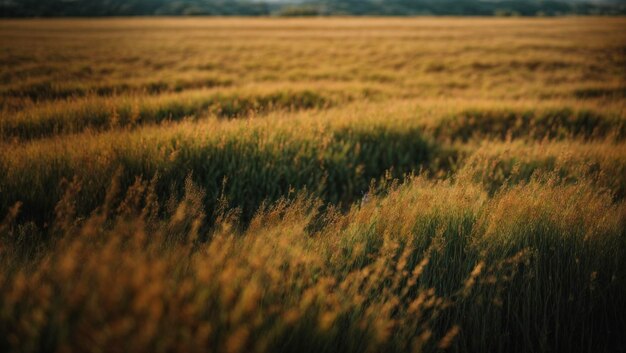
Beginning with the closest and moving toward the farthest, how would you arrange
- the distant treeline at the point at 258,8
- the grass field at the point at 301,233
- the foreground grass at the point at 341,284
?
1. the foreground grass at the point at 341,284
2. the grass field at the point at 301,233
3. the distant treeline at the point at 258,8

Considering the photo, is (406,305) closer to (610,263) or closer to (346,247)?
(346,247)

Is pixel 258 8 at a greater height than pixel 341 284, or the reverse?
pixel 258 8

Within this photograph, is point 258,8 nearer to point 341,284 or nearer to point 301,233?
point 301,233

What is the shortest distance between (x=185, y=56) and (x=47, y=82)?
1276 centimetres

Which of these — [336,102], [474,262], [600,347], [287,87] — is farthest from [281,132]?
[287,87]

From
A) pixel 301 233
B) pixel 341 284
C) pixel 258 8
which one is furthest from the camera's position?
pixel 258 8

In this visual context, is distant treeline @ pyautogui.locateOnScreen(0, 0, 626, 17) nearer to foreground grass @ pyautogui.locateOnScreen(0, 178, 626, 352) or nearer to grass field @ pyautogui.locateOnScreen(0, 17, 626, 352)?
grass field @ pyautogui.locateOnScreen(0, 17, 626, 352)

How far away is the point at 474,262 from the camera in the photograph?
7.89 feet

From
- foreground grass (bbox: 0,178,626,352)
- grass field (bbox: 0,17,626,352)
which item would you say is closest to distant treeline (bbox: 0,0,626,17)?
grass field (bbox: 0,17,626,352)

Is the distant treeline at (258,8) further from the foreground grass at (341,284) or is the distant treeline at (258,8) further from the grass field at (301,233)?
the foreground grass at (341,284)

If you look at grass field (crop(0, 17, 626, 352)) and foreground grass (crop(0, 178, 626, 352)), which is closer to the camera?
foreground grass (crop(0, 178, 626, 352))

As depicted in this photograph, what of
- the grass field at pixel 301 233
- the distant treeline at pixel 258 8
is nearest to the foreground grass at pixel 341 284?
the grass field at pixel 301 233

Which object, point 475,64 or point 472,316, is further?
point 475,64

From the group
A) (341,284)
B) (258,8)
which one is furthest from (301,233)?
(258,8)
